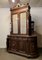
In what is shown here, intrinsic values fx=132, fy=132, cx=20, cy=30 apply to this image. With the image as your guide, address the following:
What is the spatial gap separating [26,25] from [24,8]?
0.70 meters

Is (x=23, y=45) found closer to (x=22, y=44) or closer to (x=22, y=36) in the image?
(x=22, y=44)

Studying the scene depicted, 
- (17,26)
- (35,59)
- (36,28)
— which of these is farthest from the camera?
(36,28)

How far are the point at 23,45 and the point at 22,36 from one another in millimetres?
359

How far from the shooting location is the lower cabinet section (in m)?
4.92

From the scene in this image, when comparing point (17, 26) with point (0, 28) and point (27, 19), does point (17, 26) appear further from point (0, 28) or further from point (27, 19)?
point (0, 28)

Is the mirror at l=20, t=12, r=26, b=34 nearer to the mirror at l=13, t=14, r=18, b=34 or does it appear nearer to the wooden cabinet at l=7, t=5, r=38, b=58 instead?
the wooden cabinet at l=7, t=5, r=38, b=58

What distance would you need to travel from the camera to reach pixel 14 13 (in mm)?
6023

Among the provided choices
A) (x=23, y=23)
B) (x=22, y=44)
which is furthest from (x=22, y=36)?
(x=23, y=23)

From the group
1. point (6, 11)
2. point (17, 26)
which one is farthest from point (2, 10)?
point (17, 26)

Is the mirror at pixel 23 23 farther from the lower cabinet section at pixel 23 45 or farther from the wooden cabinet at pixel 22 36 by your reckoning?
the lower cabinet section at pixel 23 45

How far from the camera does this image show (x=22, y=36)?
5285mm

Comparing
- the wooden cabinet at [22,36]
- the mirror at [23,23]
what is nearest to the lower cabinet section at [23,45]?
the wooden cabinet at [22,36]

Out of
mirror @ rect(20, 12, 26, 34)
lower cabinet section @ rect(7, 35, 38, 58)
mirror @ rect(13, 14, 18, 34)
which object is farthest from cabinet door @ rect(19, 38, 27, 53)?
mirror @ rect(13, 14, 18, 34)

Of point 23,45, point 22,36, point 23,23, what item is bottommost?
point 23,45
